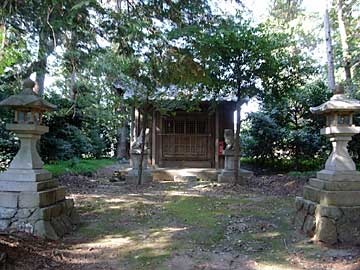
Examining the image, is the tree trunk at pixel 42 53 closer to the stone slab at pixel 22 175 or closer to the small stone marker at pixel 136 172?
the stone slab at pixel 22 175

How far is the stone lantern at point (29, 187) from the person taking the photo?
4820 millimetres

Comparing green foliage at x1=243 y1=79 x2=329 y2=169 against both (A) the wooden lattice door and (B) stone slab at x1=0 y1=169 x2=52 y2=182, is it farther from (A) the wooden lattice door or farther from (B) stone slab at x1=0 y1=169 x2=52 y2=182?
(B) stone slab at x1=0 y1=169 x2=52 y2=182

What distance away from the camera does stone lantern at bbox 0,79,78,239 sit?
4820 mm

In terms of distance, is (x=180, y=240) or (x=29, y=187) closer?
(x=29, y=187)

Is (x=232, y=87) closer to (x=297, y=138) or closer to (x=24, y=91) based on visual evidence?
(x=297, y=138)

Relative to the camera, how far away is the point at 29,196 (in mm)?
4840

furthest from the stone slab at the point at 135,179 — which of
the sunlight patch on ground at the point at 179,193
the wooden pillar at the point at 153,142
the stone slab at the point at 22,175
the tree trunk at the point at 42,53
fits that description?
the stone slab at the point at 22,175

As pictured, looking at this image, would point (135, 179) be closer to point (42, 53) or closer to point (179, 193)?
point (179, 193)

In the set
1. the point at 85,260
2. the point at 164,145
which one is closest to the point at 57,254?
the point at 85,260

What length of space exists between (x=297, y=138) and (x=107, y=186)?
710cm

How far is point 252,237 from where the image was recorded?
206 inches

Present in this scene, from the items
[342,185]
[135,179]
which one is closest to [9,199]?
[342,185]

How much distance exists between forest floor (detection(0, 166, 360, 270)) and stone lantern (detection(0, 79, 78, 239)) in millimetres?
243

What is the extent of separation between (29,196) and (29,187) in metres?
0.14
